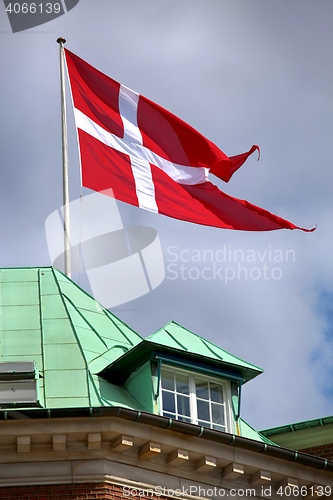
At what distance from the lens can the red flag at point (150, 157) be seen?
2147 cm

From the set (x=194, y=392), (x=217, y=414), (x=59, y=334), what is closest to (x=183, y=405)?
(x=194, y=392)

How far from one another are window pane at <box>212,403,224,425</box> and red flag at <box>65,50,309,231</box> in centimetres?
658

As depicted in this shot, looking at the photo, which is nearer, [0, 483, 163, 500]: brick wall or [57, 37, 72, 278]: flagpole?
[0, 483, 163, 500]: brick wall

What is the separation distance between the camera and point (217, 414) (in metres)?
16.2

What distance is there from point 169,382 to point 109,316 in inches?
128

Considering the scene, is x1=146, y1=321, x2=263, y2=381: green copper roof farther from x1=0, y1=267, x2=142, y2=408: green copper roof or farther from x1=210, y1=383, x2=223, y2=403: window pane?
x1=0, y1=267, x2=142, y2=408: green copper roof

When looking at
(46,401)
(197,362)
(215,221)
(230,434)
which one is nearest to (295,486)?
(230,434)

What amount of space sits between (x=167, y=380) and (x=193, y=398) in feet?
2.20

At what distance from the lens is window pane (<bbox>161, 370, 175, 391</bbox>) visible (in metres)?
16.1

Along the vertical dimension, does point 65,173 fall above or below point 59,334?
above

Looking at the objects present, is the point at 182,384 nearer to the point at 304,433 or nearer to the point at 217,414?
the point at 217,414

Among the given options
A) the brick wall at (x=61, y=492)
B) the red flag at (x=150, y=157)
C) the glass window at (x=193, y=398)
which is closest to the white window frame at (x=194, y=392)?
the glass window at (x=193, y=398)

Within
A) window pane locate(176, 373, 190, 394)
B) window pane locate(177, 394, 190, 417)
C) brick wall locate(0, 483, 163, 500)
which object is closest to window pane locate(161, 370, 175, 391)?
window pane locate(176, 373, 190, 394)

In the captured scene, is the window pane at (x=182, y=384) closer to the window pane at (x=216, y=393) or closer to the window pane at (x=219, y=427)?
the window pane at (x=216, y=393)
